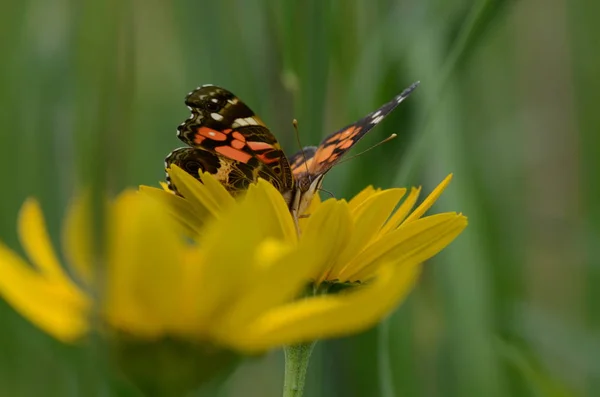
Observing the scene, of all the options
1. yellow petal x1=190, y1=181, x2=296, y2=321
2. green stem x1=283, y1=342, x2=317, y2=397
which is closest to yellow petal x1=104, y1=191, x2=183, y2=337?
yellow petal x1=190, y1=181, x2=296, y2=321

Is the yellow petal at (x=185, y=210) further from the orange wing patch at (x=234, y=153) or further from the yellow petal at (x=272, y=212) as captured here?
the orange wing patch at (x=234, y=153)

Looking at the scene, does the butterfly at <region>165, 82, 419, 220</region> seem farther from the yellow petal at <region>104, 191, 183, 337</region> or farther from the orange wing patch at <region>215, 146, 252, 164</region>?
the yellow petal at <region>104, 191, 183, 337</region>

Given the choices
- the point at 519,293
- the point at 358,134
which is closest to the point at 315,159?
the point at 358,134

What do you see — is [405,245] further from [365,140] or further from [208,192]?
[365,140]

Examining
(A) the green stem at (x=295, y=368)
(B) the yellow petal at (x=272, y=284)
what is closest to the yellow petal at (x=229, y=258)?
(B) the yellow petal at (x=272, y=284)

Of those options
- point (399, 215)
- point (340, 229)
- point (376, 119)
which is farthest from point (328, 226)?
point (376, 119)

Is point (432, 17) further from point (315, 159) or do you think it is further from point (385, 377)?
point (385, 377)

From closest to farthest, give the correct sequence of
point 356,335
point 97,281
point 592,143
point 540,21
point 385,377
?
point 97,281 → point 385,377 → point 356,335 → point 592,143 → point 540,21

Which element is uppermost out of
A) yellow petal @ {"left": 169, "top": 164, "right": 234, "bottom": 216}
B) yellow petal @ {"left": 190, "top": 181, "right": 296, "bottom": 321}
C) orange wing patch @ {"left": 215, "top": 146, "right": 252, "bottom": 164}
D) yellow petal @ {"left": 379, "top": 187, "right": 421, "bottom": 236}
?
orange wing patch @ {"left": 215, "top": 146, "right": 252, "bottom": 164}
